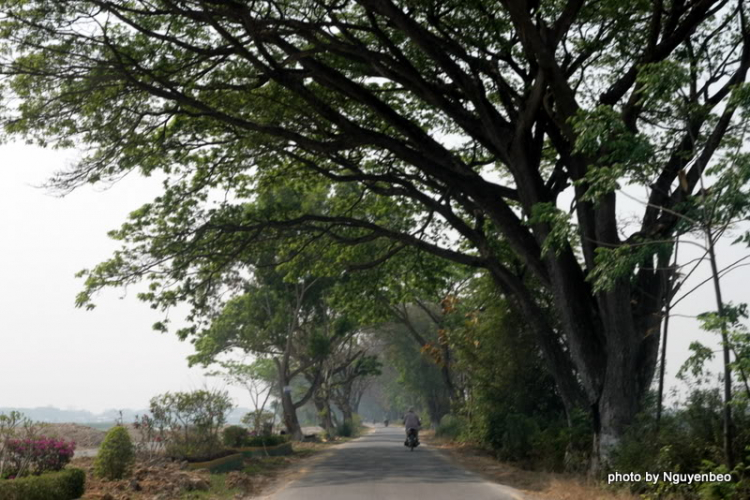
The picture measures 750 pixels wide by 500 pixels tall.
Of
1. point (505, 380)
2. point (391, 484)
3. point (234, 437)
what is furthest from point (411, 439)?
point (391, 484)

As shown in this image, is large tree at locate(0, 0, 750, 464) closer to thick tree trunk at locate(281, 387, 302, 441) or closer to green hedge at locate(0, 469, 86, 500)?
green hedge at locate(0, 469, 86, 500)

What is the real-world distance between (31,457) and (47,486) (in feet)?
5.39

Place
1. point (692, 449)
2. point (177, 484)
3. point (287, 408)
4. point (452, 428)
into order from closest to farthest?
point (692, 449) → point (177, 484) → point (287, 408) → point (452, 428)

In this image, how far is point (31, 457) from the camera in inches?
510

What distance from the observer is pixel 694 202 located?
9.86m

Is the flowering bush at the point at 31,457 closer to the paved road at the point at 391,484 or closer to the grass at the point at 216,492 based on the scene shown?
the grass at the point at 216,492

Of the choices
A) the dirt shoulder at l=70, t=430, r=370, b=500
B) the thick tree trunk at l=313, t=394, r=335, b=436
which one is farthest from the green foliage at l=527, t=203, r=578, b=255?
the thick tree trunk at l=313, t=394, r=335, b=436

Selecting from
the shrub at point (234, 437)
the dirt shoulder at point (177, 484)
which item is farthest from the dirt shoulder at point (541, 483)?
the shrub at point (234, 437)

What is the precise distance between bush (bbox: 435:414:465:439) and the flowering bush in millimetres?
22407

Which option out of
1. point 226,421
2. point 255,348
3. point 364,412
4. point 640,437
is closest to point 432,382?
A: point 255,348

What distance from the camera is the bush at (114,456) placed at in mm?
15320

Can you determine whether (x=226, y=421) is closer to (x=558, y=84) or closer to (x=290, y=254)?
(x=290, y=254)

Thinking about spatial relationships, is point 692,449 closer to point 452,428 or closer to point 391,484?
point 391,484

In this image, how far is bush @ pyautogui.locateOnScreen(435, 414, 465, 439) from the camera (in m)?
34.8
